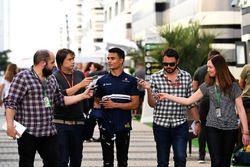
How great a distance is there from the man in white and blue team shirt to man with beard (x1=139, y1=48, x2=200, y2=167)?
1.02 feet

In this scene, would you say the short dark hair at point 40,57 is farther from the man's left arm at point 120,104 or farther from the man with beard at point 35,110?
the man's left arm at point 120,104

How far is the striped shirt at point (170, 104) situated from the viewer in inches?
408

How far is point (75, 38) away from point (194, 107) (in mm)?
142330

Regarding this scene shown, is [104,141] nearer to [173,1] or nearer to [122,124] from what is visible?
[122,124]

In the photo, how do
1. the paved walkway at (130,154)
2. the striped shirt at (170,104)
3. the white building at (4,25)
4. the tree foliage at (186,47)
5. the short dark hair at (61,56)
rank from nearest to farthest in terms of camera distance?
1. the striped shirt at (170,104)
2. the short dark hair at (61,56)
3. the paved walkway at (130,154)
4. the tree foliage at (186,47)
5. the white building at (4,25)

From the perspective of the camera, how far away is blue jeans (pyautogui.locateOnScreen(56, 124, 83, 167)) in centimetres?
1045

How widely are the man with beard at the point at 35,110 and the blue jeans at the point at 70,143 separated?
66cm

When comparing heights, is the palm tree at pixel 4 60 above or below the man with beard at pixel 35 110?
below

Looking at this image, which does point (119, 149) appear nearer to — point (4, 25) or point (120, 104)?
point (120, 104)

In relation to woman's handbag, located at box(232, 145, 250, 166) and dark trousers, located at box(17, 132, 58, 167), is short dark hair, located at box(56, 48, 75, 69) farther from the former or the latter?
woman's handbag, located at box(232, 145, 250, 166)

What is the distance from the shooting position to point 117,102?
33.4 ft

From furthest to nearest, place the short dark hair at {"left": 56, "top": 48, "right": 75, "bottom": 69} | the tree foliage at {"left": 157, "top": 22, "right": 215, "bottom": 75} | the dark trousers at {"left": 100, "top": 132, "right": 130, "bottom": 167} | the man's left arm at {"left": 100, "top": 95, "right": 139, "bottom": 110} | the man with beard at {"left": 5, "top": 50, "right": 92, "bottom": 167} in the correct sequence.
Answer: the tree foliage at {"left": 157, "top": 22, "right": 215, "bottom": 75}
the short dark hair at {"left": 56, "top": 48, "right": 75, "bottom": 69}
the dark trousers at {"left": 100, "top": 132, "right": 130, "bottom": 167}
the man's left arm at {"left": 100, "top": 95, "right": 139, "bottom": 110}
the man with beard at {"left": 5, "top": 50, "right": 92, "bottom": 167}

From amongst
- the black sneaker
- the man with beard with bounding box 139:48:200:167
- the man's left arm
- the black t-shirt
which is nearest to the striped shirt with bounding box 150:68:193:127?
the man with beard with bounding box 139:48:200:167

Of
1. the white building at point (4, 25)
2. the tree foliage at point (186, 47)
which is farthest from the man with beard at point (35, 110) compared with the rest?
the white building at point (4, 25)
